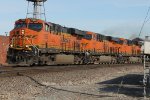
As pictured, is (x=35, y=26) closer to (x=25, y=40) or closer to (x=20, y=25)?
(x=20, y=25)

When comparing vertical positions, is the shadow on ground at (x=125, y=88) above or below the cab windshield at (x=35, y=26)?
below

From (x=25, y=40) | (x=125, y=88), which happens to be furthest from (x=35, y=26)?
(x=125, y=88)

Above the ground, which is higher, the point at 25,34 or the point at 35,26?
the point at 35,26

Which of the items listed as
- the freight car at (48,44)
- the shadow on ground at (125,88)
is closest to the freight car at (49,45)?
the freight car at (48,44)

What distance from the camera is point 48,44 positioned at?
86.6 feet

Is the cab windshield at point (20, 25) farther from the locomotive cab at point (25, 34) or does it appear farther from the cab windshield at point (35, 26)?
the cab windshield at point (35, 26)

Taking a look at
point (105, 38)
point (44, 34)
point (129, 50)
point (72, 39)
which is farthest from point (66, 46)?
point (129, 50)

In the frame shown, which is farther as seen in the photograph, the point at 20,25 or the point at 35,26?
the point at 20,25

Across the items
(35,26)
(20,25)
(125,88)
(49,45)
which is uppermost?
(20,25)

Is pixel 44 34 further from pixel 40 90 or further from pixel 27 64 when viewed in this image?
pixel 40 90

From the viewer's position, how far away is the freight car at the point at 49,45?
24406mm

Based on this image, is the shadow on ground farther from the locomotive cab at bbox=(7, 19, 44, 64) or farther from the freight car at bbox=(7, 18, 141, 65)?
the freight car at bbox=(7, 18, 141, 65)

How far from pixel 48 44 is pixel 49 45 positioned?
0.15 m

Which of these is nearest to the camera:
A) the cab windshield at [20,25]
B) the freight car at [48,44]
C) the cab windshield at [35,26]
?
the freight car at [48,44]
